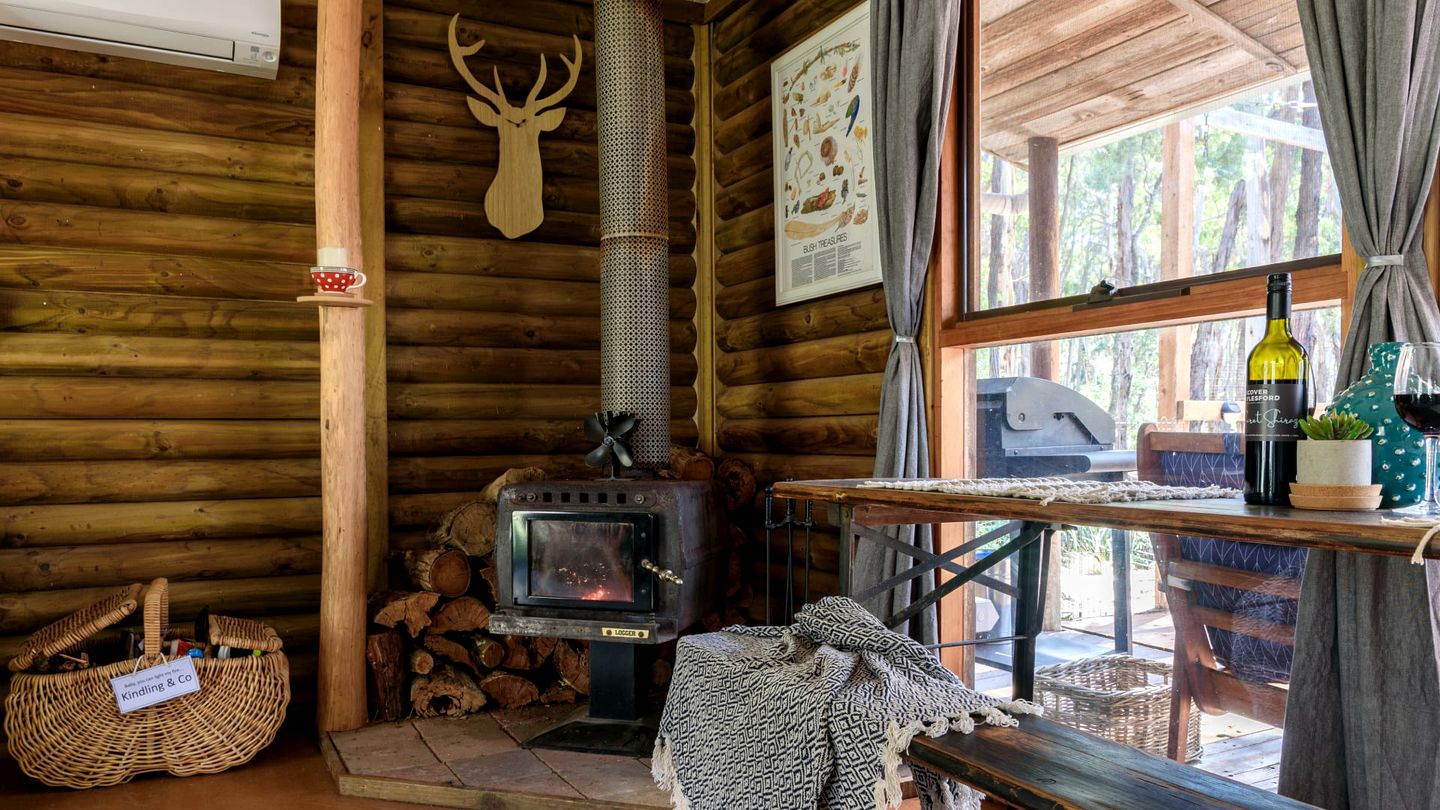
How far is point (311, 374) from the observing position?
3.97 metres

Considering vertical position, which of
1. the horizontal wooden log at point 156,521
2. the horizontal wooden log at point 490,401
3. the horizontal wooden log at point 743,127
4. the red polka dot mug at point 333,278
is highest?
the horizontal wooden log at point 743,127

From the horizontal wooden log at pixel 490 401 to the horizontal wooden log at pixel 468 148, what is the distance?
100 centimetres

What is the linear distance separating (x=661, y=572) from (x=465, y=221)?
78.6 inches

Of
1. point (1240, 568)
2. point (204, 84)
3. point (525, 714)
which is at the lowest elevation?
point (525, 714)

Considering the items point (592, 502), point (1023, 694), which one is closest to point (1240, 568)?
point (1023, 694)

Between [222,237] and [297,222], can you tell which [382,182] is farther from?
[222,237]

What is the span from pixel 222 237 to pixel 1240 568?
376 cm

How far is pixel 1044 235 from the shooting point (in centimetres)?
291

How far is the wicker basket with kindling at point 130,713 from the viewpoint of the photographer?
3094mm

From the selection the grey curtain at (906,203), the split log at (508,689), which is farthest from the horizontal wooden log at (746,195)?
the split log at (508,689)

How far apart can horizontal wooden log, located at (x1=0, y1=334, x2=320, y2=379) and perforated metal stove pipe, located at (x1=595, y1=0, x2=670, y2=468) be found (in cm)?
133

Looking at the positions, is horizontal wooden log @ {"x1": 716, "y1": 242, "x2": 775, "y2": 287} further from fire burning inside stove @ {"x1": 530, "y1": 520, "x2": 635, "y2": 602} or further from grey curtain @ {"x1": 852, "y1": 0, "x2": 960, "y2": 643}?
fire burning inside stove @ {"x1": 530, "y1": 520, "x2": 635, "y2": 602}

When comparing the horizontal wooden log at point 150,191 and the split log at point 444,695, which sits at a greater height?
the horizontal wooden log at point 150,191

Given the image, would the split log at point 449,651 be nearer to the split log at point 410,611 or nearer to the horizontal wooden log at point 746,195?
the split log at point 410,611
